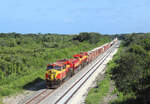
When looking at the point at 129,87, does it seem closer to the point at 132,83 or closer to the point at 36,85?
the point at 132,83

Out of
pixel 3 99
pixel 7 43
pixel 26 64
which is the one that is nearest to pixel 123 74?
pixel 3 99

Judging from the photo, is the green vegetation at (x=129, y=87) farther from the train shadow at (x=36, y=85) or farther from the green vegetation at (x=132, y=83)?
the train shadow at (x=36, y=85)

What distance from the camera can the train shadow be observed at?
1002 inches

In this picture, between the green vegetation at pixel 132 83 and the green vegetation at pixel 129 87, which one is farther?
the green vegetation at pixel 129 87

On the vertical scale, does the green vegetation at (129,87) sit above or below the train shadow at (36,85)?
above

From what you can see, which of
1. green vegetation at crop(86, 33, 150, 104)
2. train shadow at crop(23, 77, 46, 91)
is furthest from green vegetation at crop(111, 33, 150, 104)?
train shadow at crop(23, 77, 46, 91)

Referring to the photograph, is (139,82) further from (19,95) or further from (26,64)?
(26,64)

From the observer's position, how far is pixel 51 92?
23.4m

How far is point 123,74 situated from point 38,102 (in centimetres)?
1143

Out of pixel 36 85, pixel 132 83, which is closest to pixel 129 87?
pixel 132 83

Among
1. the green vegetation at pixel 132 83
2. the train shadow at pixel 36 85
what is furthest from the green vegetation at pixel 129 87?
the train shadow at pixel 36 85

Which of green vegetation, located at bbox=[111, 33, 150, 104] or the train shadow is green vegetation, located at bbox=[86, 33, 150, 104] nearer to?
green vegetation, located at bbox=[111, 33, 150, 104]

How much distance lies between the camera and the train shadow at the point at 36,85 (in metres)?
25.4

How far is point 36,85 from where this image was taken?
1061 inches
